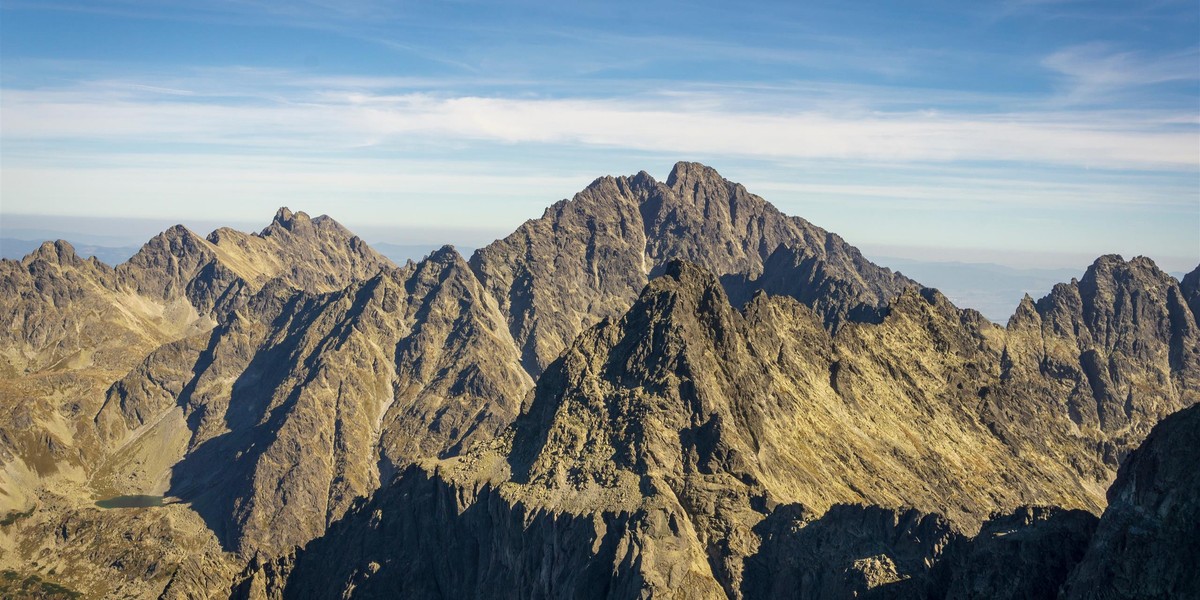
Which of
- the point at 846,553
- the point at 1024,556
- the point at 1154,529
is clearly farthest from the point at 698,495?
the point at 1154,529

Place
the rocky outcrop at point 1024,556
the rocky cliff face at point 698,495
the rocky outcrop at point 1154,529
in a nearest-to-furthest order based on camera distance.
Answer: the rocky outcrop at point 1154,529 < the rocky outcrop at point 1024,556 < the rocky cliff face at point 698,495

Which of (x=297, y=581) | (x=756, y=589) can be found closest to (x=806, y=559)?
(x=756, y=589)

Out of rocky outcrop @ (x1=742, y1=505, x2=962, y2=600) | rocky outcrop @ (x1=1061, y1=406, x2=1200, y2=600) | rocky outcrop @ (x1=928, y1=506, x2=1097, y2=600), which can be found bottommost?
rocky outcrop @ (x1=742, y1=505, x2=962, y2=600)

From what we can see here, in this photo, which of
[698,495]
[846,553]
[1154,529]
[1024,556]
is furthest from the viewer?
[698,495]

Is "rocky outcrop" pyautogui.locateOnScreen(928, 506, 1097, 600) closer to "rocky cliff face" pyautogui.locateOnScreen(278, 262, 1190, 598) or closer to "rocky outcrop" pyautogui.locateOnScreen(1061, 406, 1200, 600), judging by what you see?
"rocky cliff face" pyautogui.locateOnScreen(278, 262, 1190, 598)

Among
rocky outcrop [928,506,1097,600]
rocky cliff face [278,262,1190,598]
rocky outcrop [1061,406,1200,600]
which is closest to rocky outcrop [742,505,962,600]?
rocky cliff face [278,262,1190,598]

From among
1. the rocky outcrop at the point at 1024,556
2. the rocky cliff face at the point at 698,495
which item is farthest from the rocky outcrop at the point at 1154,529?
the rocky cliff face at the point at 698,495

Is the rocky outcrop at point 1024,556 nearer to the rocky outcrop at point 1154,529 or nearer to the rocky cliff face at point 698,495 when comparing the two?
the rocky cliff face at point 698,495

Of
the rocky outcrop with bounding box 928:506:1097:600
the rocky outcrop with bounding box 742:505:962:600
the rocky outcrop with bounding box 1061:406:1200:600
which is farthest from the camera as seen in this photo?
the rocky outcrop with bounding box 742:505:962:600

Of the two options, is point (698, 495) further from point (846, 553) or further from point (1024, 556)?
point (1024, 556)
